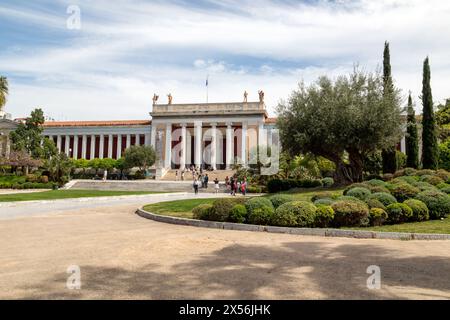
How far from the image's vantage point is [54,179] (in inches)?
1638

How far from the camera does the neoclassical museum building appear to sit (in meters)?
59.4

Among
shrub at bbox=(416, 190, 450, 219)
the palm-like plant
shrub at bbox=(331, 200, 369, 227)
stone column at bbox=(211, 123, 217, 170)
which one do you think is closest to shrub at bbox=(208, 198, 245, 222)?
shrub at bbox=(331, 200, 369, 227)

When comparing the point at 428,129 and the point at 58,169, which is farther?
the point at 58,169

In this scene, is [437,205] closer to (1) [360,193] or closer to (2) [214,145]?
(1) [360,193]

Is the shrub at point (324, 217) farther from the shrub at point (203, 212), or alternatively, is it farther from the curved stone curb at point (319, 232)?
the shrub at point (203, 212)

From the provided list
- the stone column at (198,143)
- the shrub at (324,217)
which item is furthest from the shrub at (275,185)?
the stone column at (198,143)

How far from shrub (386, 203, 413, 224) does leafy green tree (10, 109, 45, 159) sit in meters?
50.9

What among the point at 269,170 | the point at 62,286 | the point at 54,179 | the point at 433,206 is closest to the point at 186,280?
the point at 62,286

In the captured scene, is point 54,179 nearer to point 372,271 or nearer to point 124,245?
point 124,245

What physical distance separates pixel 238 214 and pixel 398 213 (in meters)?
4.83

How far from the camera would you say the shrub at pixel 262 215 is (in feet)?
38.3

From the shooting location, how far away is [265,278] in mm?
5715

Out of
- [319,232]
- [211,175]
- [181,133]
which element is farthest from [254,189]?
[181,133]

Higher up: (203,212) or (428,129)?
(428,129)
